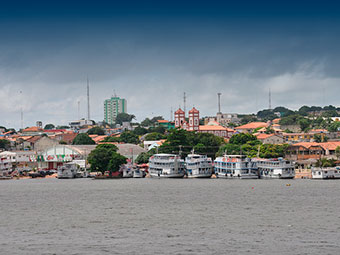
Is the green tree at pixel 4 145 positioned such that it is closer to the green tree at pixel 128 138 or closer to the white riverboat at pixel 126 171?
the green tree at pixel 128 138

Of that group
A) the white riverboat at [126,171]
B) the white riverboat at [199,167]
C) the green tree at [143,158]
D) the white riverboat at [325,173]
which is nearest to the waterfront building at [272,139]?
the green tree at [143,158]

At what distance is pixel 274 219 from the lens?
45125 millimetres

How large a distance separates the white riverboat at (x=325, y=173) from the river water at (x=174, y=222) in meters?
17.1

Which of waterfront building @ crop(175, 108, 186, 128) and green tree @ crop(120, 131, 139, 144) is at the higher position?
waterfront building @ crop(175, 108, 186, 128)

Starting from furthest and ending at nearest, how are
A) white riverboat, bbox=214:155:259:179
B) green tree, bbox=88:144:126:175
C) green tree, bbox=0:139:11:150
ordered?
green tree, bbox=0:139:11:150, green tree, bbox=88:144:126:175, white riverboat, bbox=214:155:259:179

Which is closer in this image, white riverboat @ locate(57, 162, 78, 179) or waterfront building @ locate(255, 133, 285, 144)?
white riverboat @ locate(57, 162, 78, 179)

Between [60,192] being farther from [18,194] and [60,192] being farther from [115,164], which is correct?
[115,164]

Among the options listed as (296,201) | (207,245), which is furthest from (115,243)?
(296,201)

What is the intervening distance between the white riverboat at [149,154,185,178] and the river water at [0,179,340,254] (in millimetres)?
29459

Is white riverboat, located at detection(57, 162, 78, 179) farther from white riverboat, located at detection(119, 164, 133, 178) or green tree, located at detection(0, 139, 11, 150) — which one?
green tree, located at detection(0, 139, 11, 150)

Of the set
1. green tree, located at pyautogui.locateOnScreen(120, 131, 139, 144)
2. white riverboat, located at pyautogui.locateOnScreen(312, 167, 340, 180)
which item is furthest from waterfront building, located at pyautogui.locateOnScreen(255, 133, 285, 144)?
white riverboat, located at pyautogui.locateOnScreen(312, 167, 340, 180)

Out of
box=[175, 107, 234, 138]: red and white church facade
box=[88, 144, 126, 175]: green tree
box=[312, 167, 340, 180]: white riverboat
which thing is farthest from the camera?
box=[175, 107, 234, 138]: red and white church facade

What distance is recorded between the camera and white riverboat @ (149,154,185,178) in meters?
100

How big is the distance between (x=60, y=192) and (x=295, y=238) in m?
42.1
